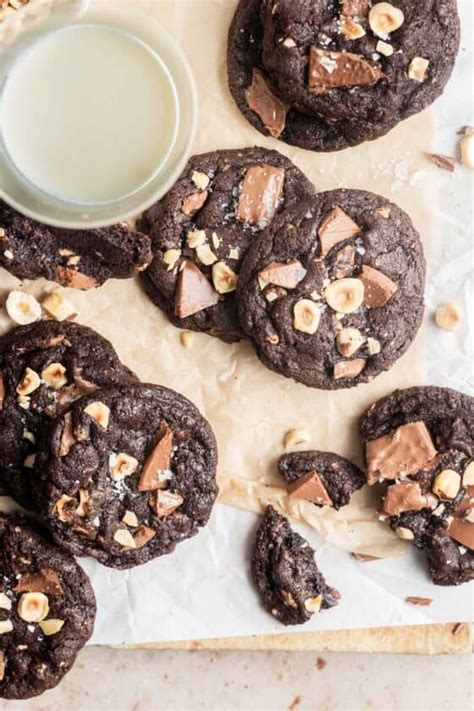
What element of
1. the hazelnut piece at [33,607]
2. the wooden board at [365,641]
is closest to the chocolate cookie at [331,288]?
the wooden board at [365,641]

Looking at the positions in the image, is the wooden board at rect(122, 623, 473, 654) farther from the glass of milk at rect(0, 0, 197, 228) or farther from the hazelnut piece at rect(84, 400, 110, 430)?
the glass of milk at rect(0, 0, 197, 228)

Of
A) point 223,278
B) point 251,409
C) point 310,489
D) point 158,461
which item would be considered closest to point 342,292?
point 223,278

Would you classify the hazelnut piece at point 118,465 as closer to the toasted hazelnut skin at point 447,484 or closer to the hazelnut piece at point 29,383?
the hazelnut piece at point 29,383

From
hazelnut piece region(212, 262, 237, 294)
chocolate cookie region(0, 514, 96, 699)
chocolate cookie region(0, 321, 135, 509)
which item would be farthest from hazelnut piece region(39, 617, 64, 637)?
hazelnut piece region(212, 262, 237, 294)

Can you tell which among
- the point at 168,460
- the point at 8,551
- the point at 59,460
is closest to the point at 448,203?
the point at 168,460

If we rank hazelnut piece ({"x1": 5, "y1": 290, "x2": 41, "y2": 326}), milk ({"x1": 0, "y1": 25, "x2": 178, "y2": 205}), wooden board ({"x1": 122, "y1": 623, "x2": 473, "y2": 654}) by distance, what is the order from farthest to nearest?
wooden board ({"x1": 122, "y1": 623, "x2": 473, "y2": 654}), hazelnut piece ({"x1": 5, "y1": 290, "x2": 41, "y2": 326}), milk ({"x1": 0, "y1": 25, "x2": 178, "y2": 205})
